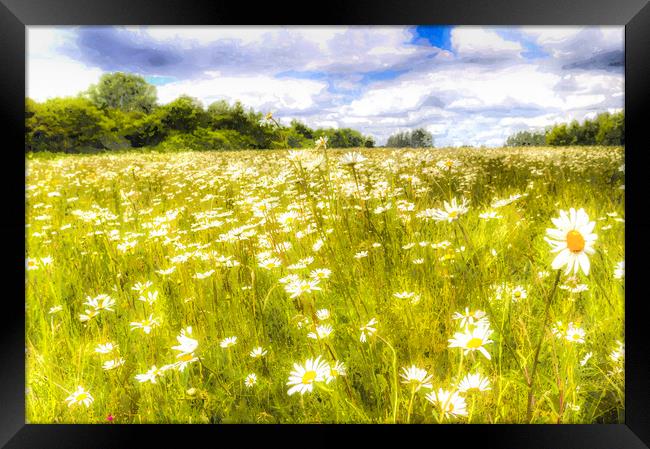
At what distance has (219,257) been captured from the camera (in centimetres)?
158

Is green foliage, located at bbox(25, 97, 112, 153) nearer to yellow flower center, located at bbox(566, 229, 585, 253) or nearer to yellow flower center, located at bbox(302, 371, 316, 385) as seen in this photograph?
yellow flower center, located at bbox(302, 371, 316, 385)

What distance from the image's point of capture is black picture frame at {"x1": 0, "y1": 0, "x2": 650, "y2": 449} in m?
1.09

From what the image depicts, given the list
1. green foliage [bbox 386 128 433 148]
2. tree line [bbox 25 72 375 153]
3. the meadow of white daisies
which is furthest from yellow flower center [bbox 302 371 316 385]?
green foliage [bbox 386 128 433 148]

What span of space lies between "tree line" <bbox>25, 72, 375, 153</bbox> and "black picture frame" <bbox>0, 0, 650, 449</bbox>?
0.92 feet

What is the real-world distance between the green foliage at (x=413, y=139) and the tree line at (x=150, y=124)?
88mm

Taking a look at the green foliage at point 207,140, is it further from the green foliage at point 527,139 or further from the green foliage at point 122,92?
the green foliage at point 527,139

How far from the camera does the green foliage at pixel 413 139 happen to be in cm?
154

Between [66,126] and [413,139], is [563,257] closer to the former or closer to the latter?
[413,139]

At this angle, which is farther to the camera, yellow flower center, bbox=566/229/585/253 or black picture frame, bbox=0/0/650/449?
black picture frame, bbox=0/0/650/449

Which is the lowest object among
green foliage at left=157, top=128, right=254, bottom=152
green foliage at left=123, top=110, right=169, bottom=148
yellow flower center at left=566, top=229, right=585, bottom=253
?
yellow flower center at left=566, top=229, right=585, bottom=253

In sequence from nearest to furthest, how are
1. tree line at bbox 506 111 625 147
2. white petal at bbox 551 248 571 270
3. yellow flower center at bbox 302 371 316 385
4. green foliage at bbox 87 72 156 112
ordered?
1. white petal at bbox 551 248 571 270
2. yellow flower center at bbox 302 371 316 385
3. tree line at bbox 506 111 625 147
4. green foliage at bbox 87 72 156 112

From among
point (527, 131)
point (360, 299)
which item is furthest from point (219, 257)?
point (527, 131)

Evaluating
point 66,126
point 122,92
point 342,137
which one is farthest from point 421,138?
point 66,126
